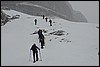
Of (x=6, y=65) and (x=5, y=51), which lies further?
(x=5, y=51)

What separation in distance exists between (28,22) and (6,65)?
Result: 23.8 meters

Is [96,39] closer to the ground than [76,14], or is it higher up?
higher up

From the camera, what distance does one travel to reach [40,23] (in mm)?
43688

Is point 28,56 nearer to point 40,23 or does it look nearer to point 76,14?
point 40,23

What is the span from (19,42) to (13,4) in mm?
54347

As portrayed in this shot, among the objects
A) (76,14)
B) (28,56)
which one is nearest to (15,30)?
(28,56)

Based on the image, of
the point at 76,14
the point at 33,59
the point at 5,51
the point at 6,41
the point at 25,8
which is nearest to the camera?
the point at 33,59

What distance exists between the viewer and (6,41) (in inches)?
1282

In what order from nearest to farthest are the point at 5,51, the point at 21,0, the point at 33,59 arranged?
the point at 33,59
the point at 5,51
the point at 21,0

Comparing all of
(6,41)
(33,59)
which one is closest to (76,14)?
(6,41)

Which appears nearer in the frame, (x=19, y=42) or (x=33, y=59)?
(x=33, y=59)

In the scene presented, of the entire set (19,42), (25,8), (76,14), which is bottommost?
(76,14)

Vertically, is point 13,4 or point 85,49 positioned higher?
point 85,49

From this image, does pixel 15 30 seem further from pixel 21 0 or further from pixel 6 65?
pixel 21 0
